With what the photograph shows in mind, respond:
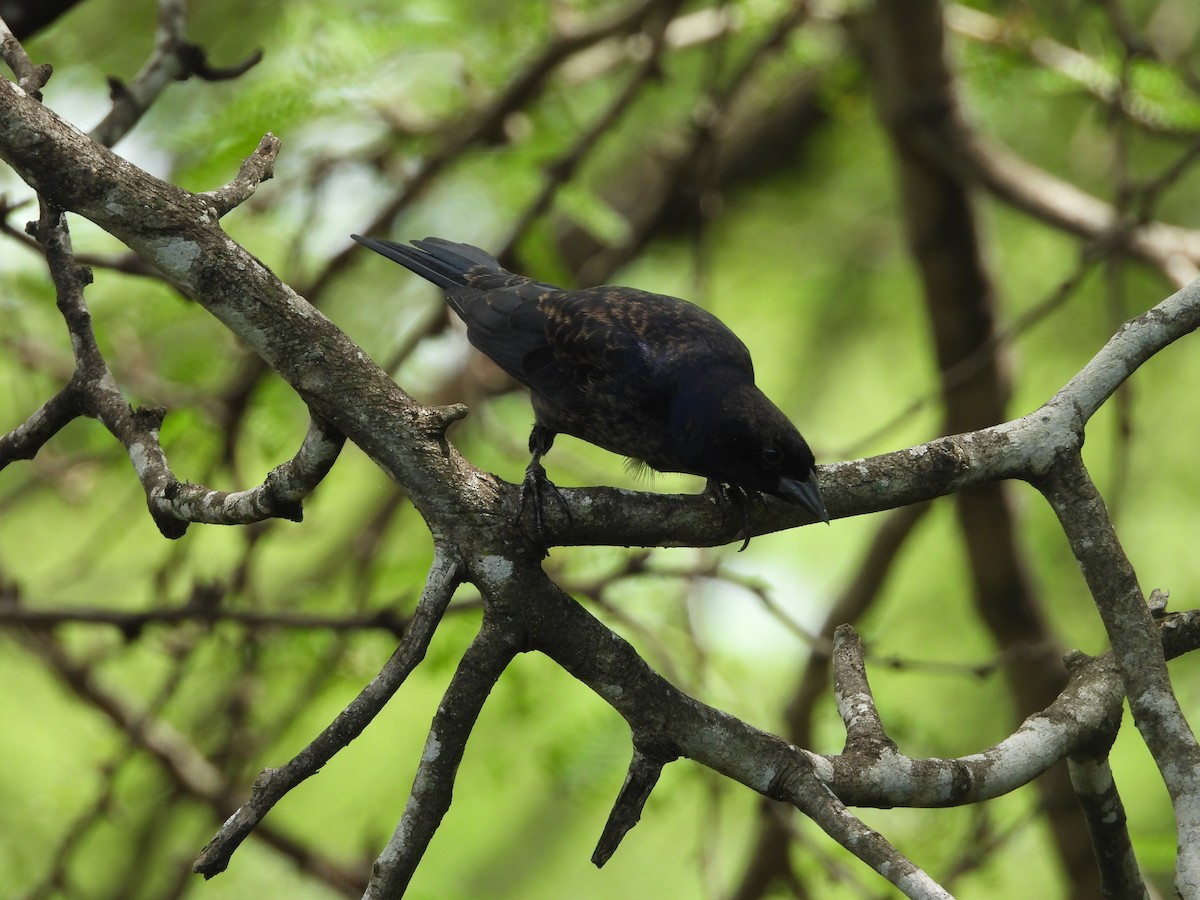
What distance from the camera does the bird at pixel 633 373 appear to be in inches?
107

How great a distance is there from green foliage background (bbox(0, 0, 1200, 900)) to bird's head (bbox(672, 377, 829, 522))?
2.51 ft

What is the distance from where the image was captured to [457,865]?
5.56m

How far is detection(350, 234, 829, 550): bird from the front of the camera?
2.72 metres

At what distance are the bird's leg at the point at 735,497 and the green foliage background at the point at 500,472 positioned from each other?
0.76 metres

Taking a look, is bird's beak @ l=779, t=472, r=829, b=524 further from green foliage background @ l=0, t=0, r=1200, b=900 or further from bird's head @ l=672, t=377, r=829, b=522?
green foliage background @ l=0, t=0, r=1200, b=900

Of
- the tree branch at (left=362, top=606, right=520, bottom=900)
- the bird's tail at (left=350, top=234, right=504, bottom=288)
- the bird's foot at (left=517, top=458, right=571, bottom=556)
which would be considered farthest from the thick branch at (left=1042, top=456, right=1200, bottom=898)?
the bird's tail at (left=350, top=234, right=504, bottom=288)

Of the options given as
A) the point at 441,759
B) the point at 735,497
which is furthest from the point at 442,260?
the point at 441,759

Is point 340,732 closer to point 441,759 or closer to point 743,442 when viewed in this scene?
point 441,759

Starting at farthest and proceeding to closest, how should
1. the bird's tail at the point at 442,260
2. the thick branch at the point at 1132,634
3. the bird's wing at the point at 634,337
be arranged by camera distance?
the bird's tail at the point at 442,260 < the bird's wing at the point at 634,337 < the thick branch at the point at 1132,634

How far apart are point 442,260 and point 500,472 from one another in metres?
1.07

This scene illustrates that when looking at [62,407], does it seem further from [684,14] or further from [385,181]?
[684,14]

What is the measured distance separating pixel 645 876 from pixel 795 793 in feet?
13.9

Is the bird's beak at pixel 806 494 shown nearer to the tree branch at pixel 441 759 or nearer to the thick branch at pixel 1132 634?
the thick branch at pixel 1132 634

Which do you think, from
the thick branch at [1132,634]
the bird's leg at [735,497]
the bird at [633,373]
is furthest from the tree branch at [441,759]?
the thick branch at [1132,634]
